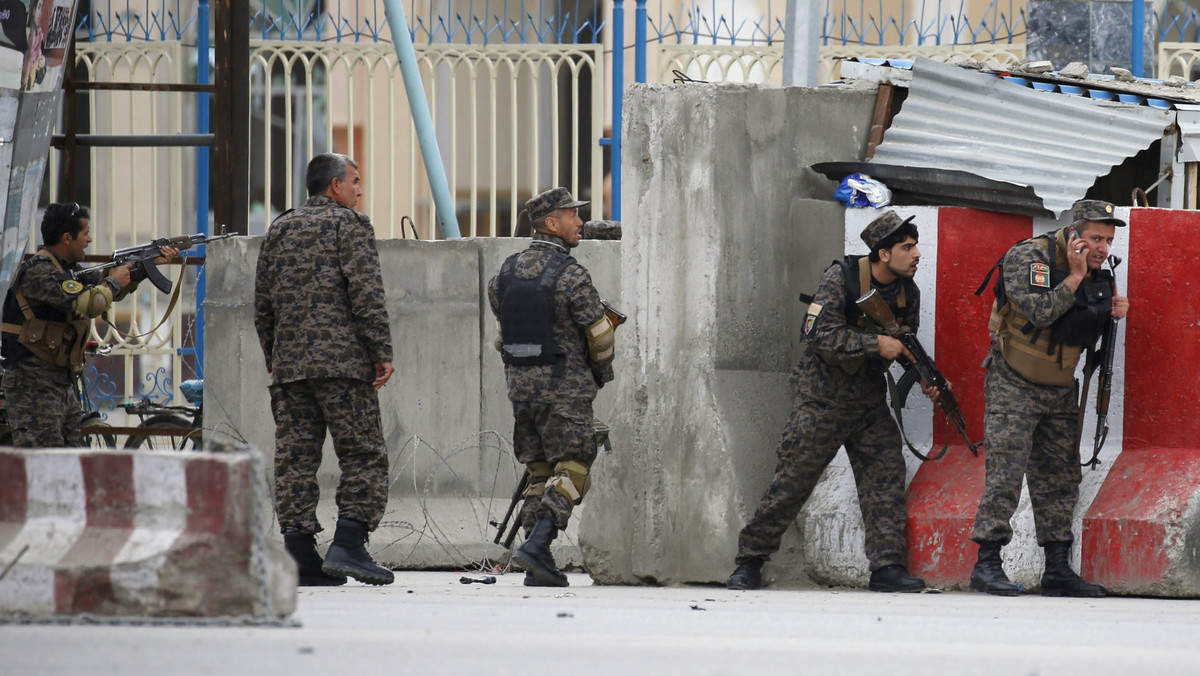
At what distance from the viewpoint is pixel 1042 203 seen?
21.2 ft

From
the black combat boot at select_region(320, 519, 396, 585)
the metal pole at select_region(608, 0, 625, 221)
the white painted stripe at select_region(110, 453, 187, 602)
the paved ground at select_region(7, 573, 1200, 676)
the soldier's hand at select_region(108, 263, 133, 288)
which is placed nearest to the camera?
the paved ground at select_region(7, 573, 1200, 676)

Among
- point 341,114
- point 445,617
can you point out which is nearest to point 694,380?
point 445,617

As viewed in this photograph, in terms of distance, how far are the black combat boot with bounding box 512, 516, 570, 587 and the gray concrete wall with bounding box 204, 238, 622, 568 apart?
5.62 feet

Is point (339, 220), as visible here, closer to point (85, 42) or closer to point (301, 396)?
point (301, 396)

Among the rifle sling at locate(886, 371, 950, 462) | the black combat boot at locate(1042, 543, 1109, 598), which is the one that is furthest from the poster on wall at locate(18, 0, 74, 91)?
the black combat boot at locate(1042, 543, 1109, 598)

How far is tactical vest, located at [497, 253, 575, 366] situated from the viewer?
6730 mm


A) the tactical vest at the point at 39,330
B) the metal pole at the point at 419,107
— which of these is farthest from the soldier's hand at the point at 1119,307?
the tactical vest at the point at 39,330

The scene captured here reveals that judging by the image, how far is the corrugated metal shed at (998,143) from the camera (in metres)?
6.64

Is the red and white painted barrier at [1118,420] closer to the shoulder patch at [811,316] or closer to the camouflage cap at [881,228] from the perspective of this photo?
the camouflage cap at [881,228]

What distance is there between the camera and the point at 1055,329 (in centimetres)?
621

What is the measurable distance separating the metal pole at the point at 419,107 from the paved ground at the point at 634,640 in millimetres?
3993

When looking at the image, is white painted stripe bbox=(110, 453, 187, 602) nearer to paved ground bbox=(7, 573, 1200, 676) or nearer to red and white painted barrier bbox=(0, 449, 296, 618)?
red and white painted barrier bbox=(0, 449, 296, 618)

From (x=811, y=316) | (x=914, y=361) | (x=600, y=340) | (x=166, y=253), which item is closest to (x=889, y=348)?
(x=914, y=361)

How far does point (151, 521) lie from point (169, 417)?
583cm
